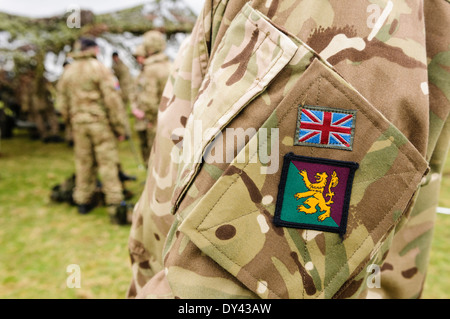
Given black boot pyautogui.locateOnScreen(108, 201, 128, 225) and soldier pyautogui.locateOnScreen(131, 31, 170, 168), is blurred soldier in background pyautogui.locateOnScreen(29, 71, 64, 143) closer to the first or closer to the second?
soldier pyautogui.locateOnScreen(131, 31, 170, 168)

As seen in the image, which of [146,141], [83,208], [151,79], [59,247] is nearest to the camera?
[59,247]

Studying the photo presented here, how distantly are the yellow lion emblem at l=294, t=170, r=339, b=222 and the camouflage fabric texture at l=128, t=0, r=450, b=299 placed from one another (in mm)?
13

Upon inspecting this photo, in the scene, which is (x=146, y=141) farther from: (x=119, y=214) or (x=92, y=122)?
(x=119, y=214)

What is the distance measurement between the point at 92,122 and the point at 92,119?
0.04 m

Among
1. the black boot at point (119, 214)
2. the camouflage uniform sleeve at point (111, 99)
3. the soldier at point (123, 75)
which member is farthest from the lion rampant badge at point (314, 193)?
the soldier at point (123, 75)

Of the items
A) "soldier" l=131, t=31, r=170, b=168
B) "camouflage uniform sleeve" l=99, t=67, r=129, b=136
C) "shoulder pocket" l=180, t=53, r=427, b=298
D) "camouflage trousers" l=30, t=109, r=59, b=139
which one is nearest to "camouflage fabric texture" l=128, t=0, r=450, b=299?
"shoulder pocket" l=180, t=53, r=427, b=298

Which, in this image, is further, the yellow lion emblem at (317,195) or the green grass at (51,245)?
the green grass at (51,245)

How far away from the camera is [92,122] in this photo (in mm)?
4395

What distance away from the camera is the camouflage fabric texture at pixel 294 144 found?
1.90 ft

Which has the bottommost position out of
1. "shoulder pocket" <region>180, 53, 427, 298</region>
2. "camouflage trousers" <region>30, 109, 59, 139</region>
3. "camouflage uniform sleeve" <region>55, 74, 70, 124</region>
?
"camouflage trousers" <region>30, 109, 59, 139</region>

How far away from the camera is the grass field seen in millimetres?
3104

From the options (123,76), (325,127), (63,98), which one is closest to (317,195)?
(325,127)

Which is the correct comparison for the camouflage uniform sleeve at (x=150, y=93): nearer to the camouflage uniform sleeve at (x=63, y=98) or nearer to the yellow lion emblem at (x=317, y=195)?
the camouflage uniform sleeve at (x=63, y=98)

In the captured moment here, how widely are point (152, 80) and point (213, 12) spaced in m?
4.28
